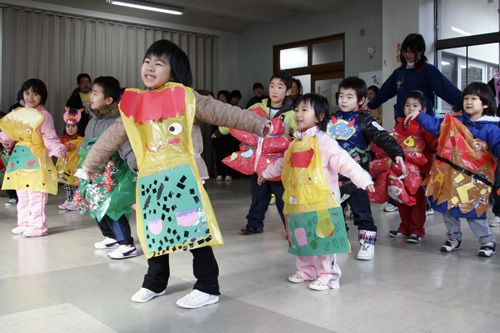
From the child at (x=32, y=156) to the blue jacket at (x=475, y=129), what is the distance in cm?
270

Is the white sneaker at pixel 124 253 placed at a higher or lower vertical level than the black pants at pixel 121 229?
lower

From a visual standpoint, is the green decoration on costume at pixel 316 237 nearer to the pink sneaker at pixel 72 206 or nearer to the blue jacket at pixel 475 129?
the blue jacket at pixel 475 129

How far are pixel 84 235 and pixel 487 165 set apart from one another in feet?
9.63

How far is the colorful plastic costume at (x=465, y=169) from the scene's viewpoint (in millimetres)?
3107

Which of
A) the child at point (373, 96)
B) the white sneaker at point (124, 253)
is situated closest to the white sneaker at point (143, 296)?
the white sneaker at point (124, 253)

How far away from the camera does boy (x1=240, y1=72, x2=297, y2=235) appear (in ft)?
11.9

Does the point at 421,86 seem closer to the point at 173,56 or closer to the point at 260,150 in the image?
the point at 260,150

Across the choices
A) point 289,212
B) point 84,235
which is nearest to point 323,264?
point 289,212

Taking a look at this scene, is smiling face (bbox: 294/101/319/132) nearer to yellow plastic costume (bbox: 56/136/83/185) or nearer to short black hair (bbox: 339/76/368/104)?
short black hair (bbox: 339/76/368/104)

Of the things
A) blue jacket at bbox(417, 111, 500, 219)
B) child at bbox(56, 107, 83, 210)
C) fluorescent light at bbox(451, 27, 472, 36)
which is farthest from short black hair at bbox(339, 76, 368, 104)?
fluorescent light at bbox(451, 27, 472, 36)

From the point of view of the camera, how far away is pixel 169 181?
2070 millimetres

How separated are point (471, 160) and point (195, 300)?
1984mm

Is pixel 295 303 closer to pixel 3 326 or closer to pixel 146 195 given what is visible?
pixel 146 195

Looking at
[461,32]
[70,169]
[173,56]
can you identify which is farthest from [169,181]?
[461,32]
